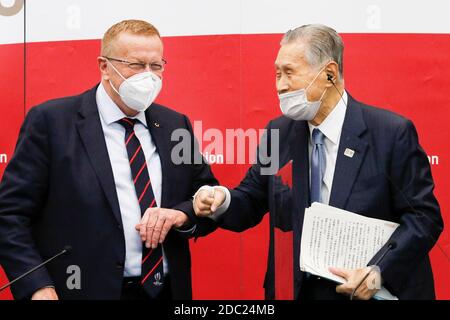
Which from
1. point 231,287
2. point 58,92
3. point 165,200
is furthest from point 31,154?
point 231,287

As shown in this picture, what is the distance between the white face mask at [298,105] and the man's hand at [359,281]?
52 cm

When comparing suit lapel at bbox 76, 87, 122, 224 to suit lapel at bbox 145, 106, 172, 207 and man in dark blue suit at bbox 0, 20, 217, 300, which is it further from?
suit lapel at bbox 145, 106, 172, 207

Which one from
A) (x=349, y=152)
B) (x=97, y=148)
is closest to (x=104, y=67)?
(x=97, y=148)

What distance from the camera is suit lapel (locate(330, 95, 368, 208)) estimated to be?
2408mm

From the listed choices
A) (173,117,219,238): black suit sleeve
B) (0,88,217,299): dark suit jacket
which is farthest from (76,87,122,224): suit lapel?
(173,117,219,238): black suit sleeve

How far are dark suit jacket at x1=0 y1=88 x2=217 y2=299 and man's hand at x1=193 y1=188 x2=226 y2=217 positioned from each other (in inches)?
2.2

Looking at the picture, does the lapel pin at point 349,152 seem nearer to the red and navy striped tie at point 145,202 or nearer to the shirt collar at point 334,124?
the shirt collar at point 334,124

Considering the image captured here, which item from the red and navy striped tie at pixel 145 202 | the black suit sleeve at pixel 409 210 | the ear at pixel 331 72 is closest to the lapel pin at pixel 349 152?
the black suit sleeve at pixel 409 210

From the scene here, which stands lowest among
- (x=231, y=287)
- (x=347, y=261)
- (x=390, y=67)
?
(x=231, y=287)

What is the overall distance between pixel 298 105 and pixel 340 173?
0.27 m

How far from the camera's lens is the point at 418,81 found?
3178 millimetres

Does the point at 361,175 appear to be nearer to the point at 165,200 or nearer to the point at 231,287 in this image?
the point at 165,200

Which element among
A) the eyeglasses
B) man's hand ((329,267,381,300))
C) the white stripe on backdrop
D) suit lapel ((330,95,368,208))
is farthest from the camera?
the white stripe on backdrop

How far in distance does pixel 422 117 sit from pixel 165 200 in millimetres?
1201
